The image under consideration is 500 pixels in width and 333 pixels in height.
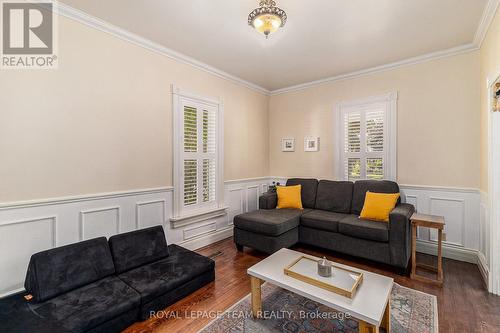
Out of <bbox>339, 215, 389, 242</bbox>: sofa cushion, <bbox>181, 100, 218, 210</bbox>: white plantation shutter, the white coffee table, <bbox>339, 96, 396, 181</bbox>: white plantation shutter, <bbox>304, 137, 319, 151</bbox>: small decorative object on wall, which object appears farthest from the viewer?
<bbox>304, 137, 319, 151</bbox>: small decorative object on wall

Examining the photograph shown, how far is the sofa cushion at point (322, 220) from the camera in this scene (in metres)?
3.27

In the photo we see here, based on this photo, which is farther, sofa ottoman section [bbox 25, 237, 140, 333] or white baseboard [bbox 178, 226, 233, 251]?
white baseboard [bbox 178, 226, 233, 251]

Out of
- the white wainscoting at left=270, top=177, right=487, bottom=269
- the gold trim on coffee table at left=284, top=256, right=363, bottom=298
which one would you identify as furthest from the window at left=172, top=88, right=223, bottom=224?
the white wainscoting at left=270, top=177, right=487, bottom=269

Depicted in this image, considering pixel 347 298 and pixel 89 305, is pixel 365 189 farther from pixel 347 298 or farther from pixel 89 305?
pixel 89 305

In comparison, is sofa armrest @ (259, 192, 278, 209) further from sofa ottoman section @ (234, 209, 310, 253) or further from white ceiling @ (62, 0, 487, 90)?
white ceiling @ (62, 0, 487, 90)

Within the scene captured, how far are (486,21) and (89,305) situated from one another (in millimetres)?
4554

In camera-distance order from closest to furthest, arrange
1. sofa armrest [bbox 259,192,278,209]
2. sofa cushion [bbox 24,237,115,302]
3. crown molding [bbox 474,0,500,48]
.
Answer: sofa cushion [bbox 24,237,115,302]
crown molding [bbox 474,0,500,48]
sofa armrest [bbox 259,192,278,209]

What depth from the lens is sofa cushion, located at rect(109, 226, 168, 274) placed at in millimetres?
2391

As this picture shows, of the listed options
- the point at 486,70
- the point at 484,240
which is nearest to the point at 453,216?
the point at 484,240

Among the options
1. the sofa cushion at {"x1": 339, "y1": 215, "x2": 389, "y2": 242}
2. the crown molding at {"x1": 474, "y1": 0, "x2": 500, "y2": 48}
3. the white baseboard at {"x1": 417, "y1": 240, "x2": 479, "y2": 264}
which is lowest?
the white baseboard at {"x1": 417, "y1": 240, "x2": 479, "y2": 264}

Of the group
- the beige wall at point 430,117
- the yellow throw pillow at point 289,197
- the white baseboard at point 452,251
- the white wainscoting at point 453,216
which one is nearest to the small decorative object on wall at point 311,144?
the beige wall at point 430,117

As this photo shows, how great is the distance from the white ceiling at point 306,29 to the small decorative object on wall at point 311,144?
128 centimetres

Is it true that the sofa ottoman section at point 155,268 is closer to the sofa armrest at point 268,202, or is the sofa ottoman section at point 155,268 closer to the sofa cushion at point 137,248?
the sofa cushion at point 137,248

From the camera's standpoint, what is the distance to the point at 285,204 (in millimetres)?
3965
